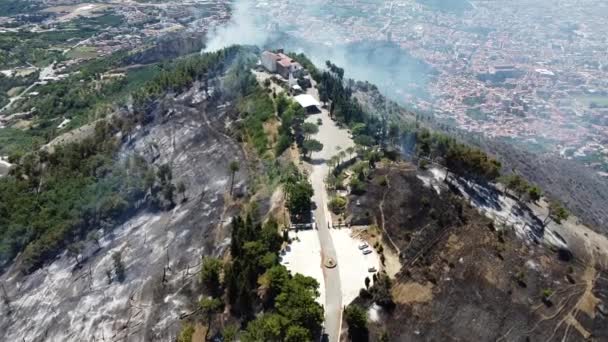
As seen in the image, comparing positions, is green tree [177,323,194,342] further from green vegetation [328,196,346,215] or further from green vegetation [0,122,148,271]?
green vegetation [0,122,148,271]

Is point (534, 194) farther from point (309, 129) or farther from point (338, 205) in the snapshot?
point (309, 129)

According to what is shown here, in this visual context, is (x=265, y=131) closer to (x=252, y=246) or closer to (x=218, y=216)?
(x=218, y=216)

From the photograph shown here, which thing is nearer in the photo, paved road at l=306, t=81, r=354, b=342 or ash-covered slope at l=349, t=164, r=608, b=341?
paved road at l=306, t=81, r=354, b=342

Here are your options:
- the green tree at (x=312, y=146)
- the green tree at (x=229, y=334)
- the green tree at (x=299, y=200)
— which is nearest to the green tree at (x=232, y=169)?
the green tree at (x=312, y=146)

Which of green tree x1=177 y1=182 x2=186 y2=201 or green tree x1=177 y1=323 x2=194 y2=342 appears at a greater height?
green tree x1=177 y1=323 x2=194 y2=342

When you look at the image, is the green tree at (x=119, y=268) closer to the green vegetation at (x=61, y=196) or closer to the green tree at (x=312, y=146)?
the green vegetation at (x=61, y=196)

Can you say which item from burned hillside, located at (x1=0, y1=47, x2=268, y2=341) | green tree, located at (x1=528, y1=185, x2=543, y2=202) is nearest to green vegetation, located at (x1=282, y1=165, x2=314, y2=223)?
burned hillside, located at (x1=0, y1=47, x2=268, y2=341)
